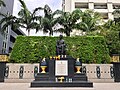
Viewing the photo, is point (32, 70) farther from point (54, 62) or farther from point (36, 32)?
point (36, 32)

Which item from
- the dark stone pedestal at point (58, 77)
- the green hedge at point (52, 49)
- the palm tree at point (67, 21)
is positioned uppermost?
the palm tree at point (67, 21)

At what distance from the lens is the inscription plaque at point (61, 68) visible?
9516mm

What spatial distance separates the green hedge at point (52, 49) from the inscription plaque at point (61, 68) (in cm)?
425

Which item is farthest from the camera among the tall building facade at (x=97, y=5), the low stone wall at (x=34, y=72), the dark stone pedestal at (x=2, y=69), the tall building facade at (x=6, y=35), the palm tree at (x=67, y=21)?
the tall building facade at (x=97, y=5)

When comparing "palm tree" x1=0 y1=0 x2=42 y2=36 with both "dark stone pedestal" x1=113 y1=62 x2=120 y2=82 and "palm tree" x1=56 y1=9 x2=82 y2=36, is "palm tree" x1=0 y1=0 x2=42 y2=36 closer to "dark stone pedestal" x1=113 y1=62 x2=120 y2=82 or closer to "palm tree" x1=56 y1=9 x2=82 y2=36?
"palm tree" x1=56 y1=9 x2=82 y2=36

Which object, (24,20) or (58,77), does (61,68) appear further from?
(24,20)

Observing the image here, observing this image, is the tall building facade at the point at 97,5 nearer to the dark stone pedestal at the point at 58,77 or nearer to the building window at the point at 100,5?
the building window at the point at 100,5

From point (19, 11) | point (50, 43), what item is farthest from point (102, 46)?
point (19, 11)

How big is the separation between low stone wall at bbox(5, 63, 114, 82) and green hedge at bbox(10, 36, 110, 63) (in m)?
0.81

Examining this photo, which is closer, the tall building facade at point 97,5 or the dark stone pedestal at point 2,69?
the dark stone pedestal at point 2,69

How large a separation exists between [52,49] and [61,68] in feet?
15.2

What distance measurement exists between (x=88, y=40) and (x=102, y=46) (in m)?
1.17

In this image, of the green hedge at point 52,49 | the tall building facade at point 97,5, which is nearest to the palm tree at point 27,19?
the green hedge at point 52,49

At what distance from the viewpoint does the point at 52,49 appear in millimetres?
14102
